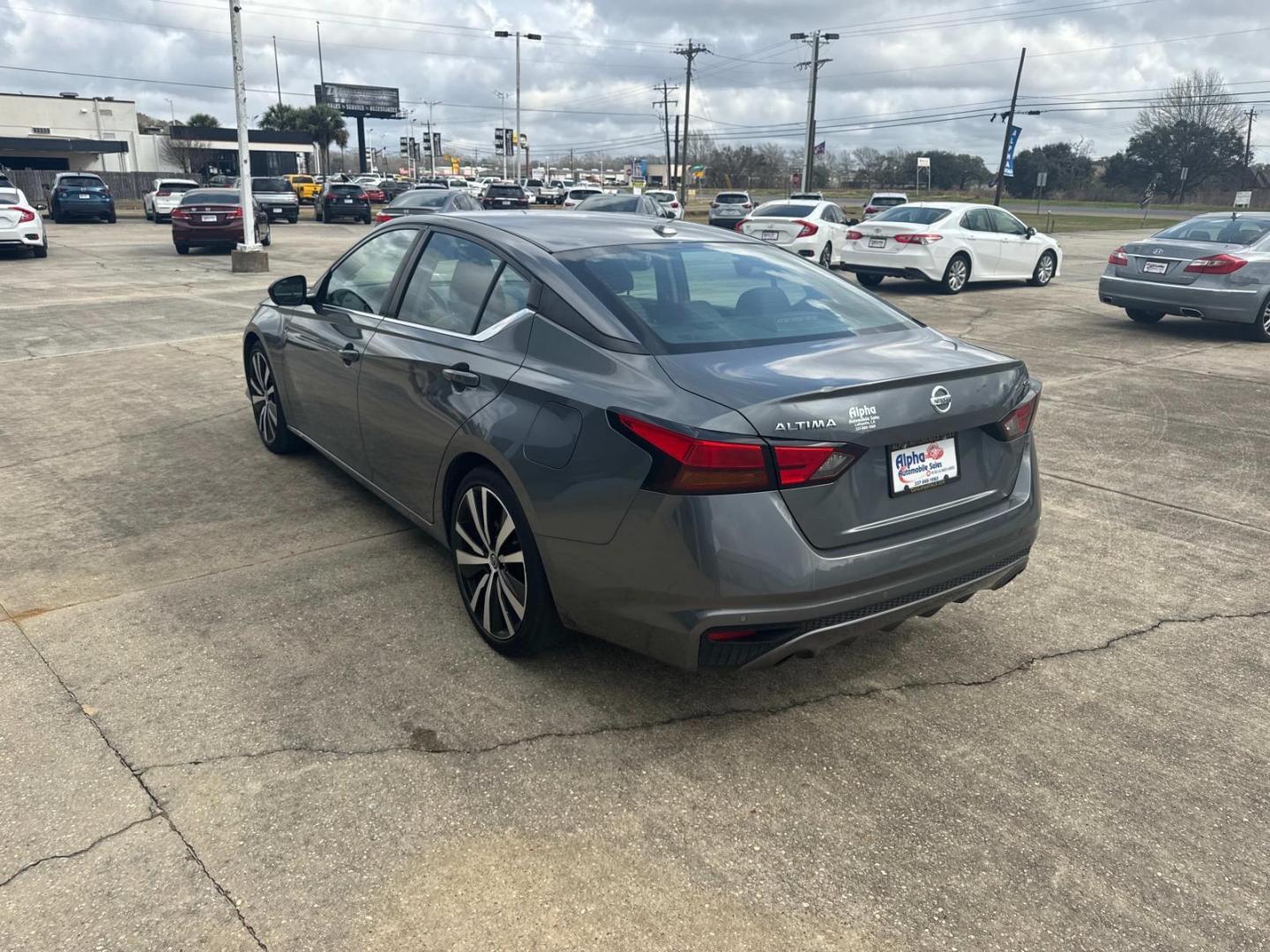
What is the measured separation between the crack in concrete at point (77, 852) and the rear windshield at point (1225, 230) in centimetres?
1239

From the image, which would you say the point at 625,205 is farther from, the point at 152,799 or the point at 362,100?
the point at 362,100

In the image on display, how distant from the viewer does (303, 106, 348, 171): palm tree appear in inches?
3267

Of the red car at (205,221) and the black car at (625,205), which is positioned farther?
the black car at (625,205)

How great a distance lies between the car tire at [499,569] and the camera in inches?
131

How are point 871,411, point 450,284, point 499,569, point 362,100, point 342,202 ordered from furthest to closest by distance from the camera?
point 362,100 → point 342,202 → point 450,284 → point 499,569 → point 871,411

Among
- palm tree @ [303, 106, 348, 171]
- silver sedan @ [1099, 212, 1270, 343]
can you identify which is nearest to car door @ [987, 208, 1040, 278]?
silver sedan @ [1099, 212, 1270, 343]

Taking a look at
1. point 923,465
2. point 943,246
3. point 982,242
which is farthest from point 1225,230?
point 923,465

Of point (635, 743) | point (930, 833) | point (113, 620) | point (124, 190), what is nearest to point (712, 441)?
point (635, 743)

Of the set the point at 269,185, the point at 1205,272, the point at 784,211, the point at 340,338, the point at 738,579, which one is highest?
the point at 269,185

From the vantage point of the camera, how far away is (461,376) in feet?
11.9

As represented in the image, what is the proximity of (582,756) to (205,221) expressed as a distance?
21400 millimetres

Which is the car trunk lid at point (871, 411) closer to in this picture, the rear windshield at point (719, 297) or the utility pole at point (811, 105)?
the rear windshield at point (719, 297)

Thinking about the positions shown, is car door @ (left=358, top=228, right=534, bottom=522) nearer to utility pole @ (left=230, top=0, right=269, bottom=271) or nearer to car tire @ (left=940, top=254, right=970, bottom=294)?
car tire @ (left=940, top=254, right=970, bottom=294)

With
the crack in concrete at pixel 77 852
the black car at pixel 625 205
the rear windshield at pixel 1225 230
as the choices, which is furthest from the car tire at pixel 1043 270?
the crack in concrete at pixel 77 852
